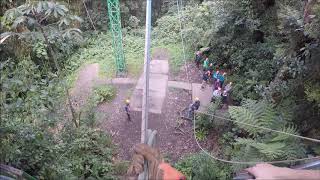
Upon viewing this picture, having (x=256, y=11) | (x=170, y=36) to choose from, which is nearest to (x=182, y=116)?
(x=256, y=11)

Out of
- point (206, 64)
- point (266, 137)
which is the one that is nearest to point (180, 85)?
point (206, 64)

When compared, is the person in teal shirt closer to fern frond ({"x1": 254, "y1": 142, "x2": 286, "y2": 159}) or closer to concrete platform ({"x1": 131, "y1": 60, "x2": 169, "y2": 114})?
concrete platform ({"x1": 131, "y1": 60, "x2": 169, "y2": 114})

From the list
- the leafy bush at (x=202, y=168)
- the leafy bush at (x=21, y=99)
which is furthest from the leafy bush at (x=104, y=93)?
the leafy bush at (x=21, y=99)

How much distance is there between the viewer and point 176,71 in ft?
46.4

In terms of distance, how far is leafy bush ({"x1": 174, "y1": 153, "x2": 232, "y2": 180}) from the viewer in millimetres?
8023

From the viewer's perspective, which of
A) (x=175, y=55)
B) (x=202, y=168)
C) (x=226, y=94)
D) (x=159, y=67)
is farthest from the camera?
(x=175, y=55)

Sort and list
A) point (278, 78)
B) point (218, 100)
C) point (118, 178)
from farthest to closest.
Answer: point (218, 100), point (278, 78), point (118, 178)

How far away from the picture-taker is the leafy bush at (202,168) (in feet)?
26.3

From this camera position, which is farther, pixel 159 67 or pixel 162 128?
pixel 159 67

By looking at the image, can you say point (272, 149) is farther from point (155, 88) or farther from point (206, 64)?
point (155, 88)

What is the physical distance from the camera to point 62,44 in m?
15.0

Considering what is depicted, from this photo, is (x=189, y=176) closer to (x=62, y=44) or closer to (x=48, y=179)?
(x=48, y=179)

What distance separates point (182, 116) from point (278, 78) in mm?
3383

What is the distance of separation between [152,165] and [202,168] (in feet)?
18.5
